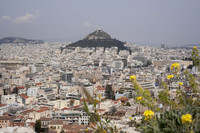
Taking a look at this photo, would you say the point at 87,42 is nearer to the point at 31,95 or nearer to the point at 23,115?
the point at 31,95

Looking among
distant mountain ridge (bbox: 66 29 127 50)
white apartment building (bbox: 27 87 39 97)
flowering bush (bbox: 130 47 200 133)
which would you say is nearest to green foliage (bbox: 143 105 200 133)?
flowering bush (bbox: 130 47 200 133)

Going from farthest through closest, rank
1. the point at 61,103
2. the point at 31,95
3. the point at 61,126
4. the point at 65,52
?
the point at 65,52 → the point at 31,95 → the point at 61,103 → the point at 61,126

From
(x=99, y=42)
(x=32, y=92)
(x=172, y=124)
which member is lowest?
(x=32, y=92)

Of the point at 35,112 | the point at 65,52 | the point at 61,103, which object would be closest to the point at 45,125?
the point at 35,112

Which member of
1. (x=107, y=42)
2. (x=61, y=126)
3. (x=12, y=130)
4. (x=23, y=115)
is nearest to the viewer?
(x=12, y=130)

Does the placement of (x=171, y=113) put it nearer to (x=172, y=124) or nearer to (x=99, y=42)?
(x=172, y=124)

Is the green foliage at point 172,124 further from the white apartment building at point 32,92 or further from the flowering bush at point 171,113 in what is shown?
the white apartment building at point 32,92

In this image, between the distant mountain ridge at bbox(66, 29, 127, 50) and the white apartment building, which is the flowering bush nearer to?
the white apartment building

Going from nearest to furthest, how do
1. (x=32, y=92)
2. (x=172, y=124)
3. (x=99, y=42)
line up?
(x=172, y=124) < (x=32, y=92) < (x=99, y=42)

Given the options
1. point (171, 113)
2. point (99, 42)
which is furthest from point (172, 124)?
point (99, 42)

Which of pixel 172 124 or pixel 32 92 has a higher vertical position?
pixel 172 124

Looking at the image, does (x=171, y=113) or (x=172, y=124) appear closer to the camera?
(x=172, y=124)
